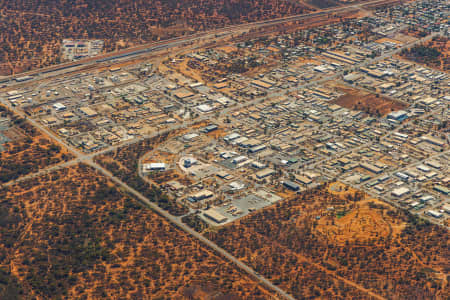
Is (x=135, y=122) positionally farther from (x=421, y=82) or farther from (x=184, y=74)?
(x=421, y=82)

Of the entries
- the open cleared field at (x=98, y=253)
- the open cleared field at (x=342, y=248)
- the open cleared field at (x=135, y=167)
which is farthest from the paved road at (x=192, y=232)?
the open cleared field at (x=98, y=253)

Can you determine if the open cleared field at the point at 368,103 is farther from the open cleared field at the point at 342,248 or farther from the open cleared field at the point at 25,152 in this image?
the open cleared field at the point at 25,152

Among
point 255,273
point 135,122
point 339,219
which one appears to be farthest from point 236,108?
point 255,273

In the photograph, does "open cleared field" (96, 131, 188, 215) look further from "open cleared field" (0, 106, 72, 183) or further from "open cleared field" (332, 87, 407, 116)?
"open cleared field" (332, 87, 407, 116)

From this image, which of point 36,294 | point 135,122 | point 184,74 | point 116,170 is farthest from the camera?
point 184,74

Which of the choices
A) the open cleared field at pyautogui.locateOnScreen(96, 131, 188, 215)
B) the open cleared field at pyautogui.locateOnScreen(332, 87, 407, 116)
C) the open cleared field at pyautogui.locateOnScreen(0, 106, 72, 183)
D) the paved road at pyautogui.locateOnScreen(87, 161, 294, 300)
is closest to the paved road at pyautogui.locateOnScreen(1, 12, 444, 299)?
the paved road at pyautogui.locateOnScreen(87, 161, 294, 300)

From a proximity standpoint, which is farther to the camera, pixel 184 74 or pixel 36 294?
pixel 184 74
